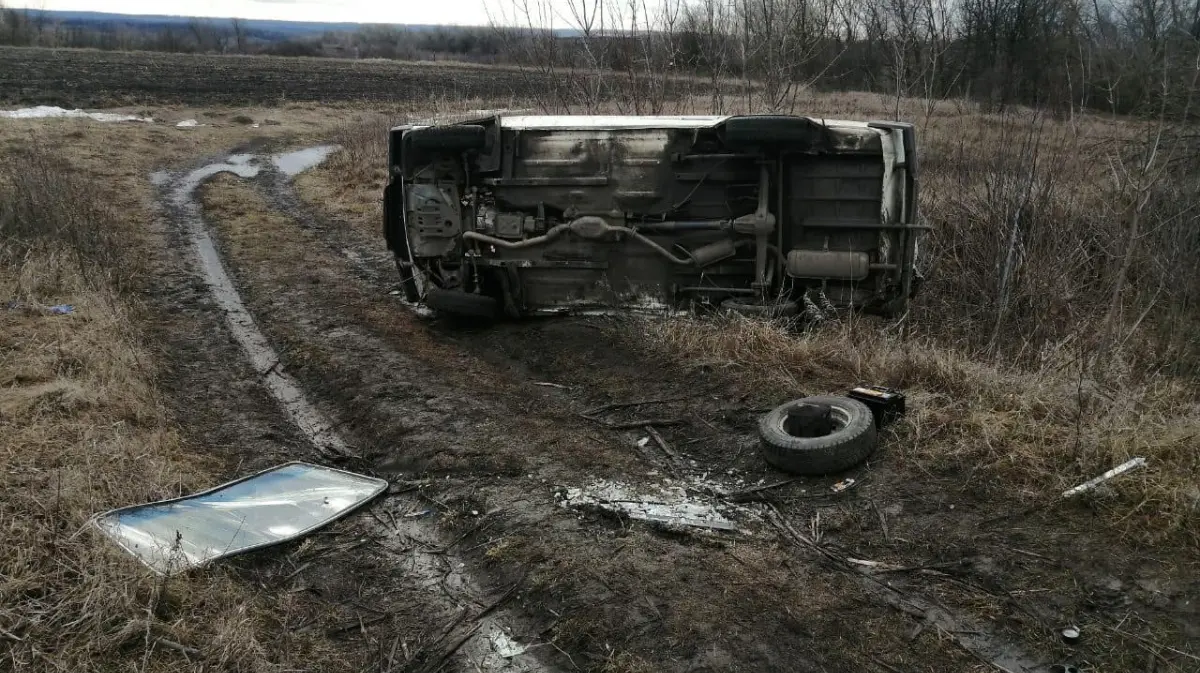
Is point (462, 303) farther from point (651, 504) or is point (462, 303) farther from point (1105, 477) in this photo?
point (1105, 477)

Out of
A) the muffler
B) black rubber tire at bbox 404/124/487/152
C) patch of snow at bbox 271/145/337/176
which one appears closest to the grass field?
the muffler

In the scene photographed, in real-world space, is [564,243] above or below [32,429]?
above

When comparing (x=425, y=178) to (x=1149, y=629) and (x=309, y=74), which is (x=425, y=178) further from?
(x=309, y=74)

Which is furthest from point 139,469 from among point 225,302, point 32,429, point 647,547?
point 225,302

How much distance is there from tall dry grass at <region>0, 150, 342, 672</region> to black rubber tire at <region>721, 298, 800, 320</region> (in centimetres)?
390

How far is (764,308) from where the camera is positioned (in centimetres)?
664

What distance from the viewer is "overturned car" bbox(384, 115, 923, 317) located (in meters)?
6.53

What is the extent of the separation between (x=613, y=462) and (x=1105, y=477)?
2.55 m

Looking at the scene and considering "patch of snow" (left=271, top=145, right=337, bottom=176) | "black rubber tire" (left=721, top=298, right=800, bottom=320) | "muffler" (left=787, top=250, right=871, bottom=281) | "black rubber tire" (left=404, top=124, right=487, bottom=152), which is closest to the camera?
"muffler" (left=787, top=250, right=871, bottom=281)

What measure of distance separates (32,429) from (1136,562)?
230 inches

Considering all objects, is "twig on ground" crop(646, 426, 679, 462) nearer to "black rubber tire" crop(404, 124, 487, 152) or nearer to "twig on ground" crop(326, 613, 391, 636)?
"twig on ground" crop(326, 613, 391, 636)

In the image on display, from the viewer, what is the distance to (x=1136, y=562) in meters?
3.73

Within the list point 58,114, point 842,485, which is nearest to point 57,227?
point 842,485

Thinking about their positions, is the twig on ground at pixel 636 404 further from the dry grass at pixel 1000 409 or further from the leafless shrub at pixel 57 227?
the leafless shrub at pixel 57 227
